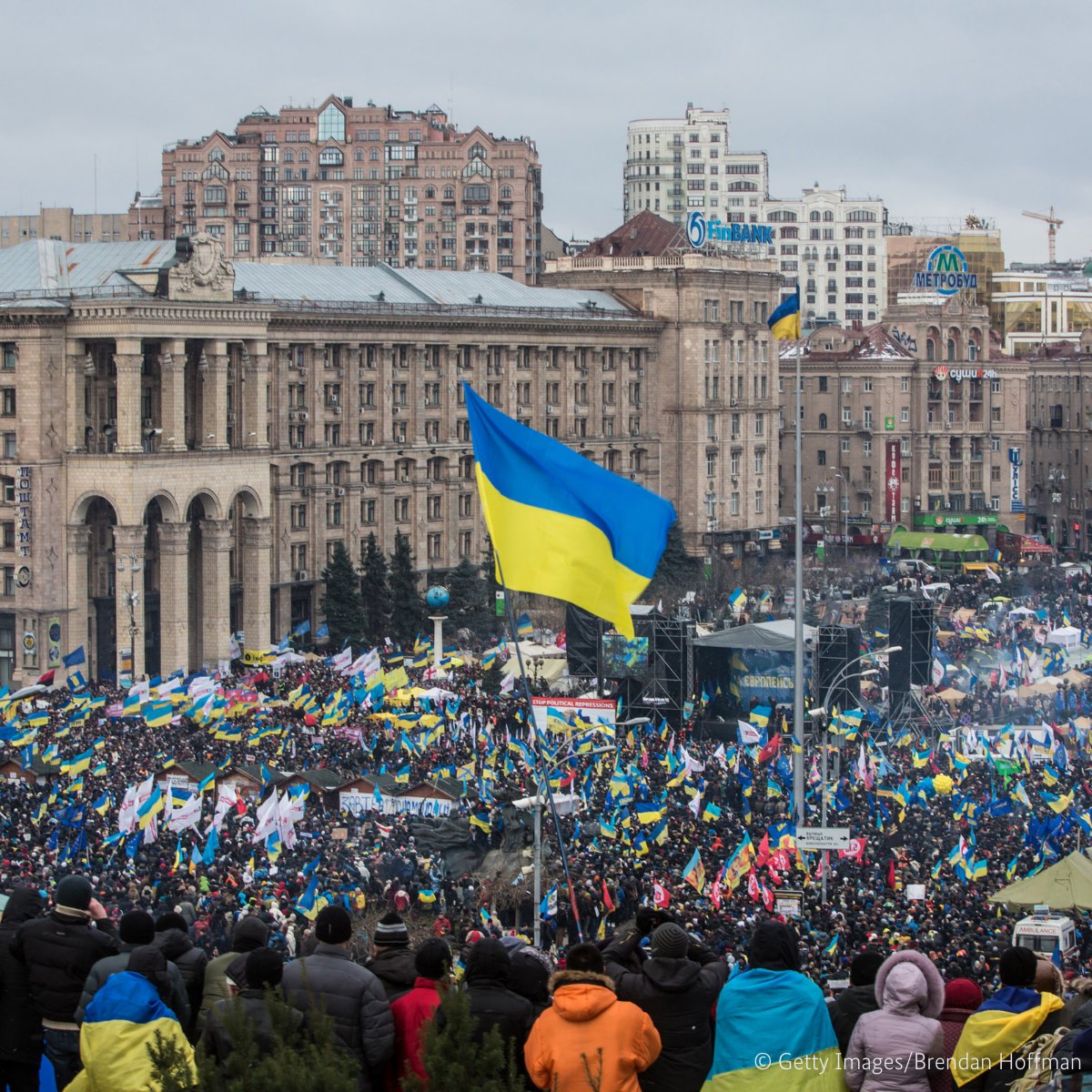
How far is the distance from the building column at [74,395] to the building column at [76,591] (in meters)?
0.27

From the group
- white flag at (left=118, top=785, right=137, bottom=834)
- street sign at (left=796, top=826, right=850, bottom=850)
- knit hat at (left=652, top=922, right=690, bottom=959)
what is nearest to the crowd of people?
knit hat at (left=652, top=922, right=690, bottom=959)

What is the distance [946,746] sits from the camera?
163 feet

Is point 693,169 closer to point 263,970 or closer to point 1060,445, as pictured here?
point 1060,445

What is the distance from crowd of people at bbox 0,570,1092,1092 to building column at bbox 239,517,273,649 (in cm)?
958

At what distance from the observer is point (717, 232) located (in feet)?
350

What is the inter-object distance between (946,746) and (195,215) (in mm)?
115603

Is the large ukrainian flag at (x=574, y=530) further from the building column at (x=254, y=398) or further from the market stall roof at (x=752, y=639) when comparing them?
the building column at (x=254, y=398)

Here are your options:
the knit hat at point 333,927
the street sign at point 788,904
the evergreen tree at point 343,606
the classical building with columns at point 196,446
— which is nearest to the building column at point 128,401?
the classical building with columns at point 196,446

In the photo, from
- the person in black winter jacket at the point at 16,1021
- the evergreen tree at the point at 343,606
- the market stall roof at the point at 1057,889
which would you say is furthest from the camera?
the evergreen tree at the point at 343,606

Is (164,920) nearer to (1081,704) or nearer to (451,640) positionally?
(1081,704)

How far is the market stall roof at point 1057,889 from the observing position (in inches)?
1214

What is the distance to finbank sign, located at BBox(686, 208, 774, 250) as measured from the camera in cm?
10481

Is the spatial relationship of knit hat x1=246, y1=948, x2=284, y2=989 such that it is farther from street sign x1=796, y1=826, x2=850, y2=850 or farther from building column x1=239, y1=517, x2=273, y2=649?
building column x1=239, y1=517, x2=273, y2=649

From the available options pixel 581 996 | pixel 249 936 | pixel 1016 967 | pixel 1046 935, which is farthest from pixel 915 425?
pixel 581 996
